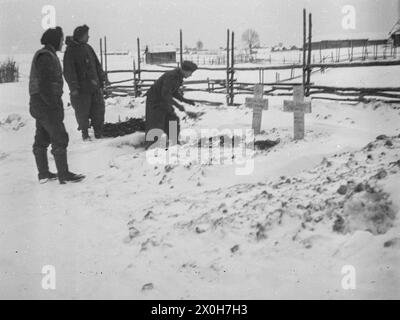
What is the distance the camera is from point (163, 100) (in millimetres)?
6148

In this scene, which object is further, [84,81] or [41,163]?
[84,81]

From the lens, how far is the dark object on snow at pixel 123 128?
730 cm

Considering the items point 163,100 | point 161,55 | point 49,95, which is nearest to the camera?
point 49,95

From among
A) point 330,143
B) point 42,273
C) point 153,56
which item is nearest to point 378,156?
point 330,143

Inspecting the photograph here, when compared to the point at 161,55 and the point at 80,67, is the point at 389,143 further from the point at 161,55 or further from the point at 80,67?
the point at 161,55

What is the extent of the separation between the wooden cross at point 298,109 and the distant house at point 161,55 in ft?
141

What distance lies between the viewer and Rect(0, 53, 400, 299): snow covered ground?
100.0 inches

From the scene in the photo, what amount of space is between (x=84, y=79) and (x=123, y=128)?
1.12 meters

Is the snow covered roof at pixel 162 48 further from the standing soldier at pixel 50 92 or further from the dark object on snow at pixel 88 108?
the standing soldier at pixel 50 92

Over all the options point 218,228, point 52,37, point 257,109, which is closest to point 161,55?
point 257,109

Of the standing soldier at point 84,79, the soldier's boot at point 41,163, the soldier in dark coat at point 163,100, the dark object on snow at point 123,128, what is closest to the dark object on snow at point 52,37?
the soldier's boot at point 41,163

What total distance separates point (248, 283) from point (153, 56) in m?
47.0

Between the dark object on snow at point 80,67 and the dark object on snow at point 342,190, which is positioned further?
the dark object on snow at point 80,67
